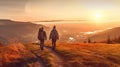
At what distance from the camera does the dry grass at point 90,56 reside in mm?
50375

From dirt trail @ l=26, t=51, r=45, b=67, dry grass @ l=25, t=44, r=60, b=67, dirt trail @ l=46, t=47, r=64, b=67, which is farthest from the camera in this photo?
dirt trail @ l=46, t=47, r=64, b=67

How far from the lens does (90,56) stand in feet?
180

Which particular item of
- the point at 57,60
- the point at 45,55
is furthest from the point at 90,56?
the point at 45,55

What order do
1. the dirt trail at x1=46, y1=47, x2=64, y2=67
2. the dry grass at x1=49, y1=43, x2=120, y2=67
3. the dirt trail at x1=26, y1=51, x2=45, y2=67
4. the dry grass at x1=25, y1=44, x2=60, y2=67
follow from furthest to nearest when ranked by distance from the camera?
the dry grass at x1=49, y1=43, x2=120, y2=67 < the dirt trail at x1=46, y1=47, x2=64, y2=67 < the dry grass at x1=25, y1=44, x2=60, y2=67 < the dirt trail at x1=26, y1=51, x2=45, y2=67

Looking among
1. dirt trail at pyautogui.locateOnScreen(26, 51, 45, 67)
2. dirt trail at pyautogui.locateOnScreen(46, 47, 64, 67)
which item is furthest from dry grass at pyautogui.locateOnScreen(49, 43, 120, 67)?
dirt trail at pyautogui.locateOnScreen(26, 51, 45, 67)


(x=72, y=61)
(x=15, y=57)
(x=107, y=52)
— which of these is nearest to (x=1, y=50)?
(x=15, y=57)

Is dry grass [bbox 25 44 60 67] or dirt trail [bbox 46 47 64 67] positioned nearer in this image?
dry grass [bbox 25 44 60 67]

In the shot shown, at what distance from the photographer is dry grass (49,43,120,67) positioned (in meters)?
50.4

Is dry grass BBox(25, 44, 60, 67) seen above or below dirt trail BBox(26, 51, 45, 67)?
above

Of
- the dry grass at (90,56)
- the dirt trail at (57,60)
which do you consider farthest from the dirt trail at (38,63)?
the dry grass at (90,56)

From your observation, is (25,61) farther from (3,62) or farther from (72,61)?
(72,61)

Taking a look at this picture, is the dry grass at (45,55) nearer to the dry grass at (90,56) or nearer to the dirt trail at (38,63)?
the dirt trail at (38,63)

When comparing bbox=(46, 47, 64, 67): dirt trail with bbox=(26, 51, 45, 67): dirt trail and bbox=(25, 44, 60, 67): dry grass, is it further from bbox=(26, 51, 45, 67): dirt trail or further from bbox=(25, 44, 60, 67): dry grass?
bbox=(26, 51, 45, 67): dirt trail

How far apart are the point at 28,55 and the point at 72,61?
768 centimetres
